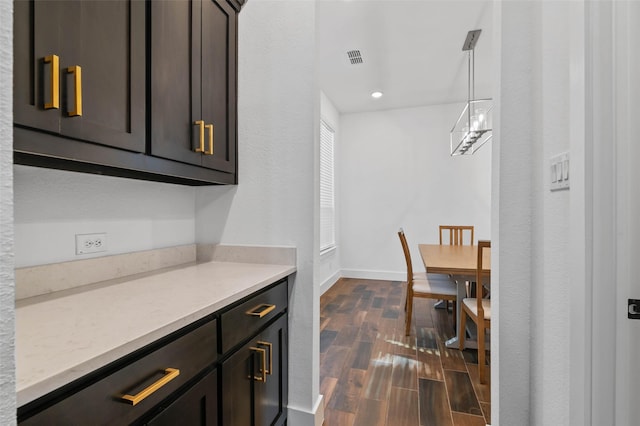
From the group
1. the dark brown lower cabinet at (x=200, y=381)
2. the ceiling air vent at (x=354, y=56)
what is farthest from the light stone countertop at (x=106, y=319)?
the ceiling air vent at (x=354, y=56)

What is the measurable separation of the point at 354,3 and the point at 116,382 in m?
2.84

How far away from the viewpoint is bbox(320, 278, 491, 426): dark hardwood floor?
1.79 metres

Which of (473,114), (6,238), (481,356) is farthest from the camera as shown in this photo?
(473,114)

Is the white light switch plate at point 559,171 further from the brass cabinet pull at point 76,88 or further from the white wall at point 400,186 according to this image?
the white wall at point 400,186

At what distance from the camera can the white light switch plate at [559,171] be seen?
3.37ft

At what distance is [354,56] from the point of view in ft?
11.0

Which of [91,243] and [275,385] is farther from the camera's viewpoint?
[275,385]

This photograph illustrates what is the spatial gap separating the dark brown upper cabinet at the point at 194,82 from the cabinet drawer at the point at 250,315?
66cm

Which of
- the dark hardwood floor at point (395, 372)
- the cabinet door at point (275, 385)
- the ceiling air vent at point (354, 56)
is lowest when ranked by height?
the dark hardwood floor at point (395, 372)

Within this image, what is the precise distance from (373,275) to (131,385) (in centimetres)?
469

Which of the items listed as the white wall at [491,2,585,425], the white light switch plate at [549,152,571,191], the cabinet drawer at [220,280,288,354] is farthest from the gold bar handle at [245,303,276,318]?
the white light switch plate at [549,152,571,191]

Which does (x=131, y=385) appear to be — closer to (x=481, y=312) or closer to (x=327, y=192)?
(x=481, y=312)

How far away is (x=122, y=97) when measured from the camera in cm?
107

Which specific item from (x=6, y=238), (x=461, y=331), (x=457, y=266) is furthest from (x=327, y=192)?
(x=6, y=238)
